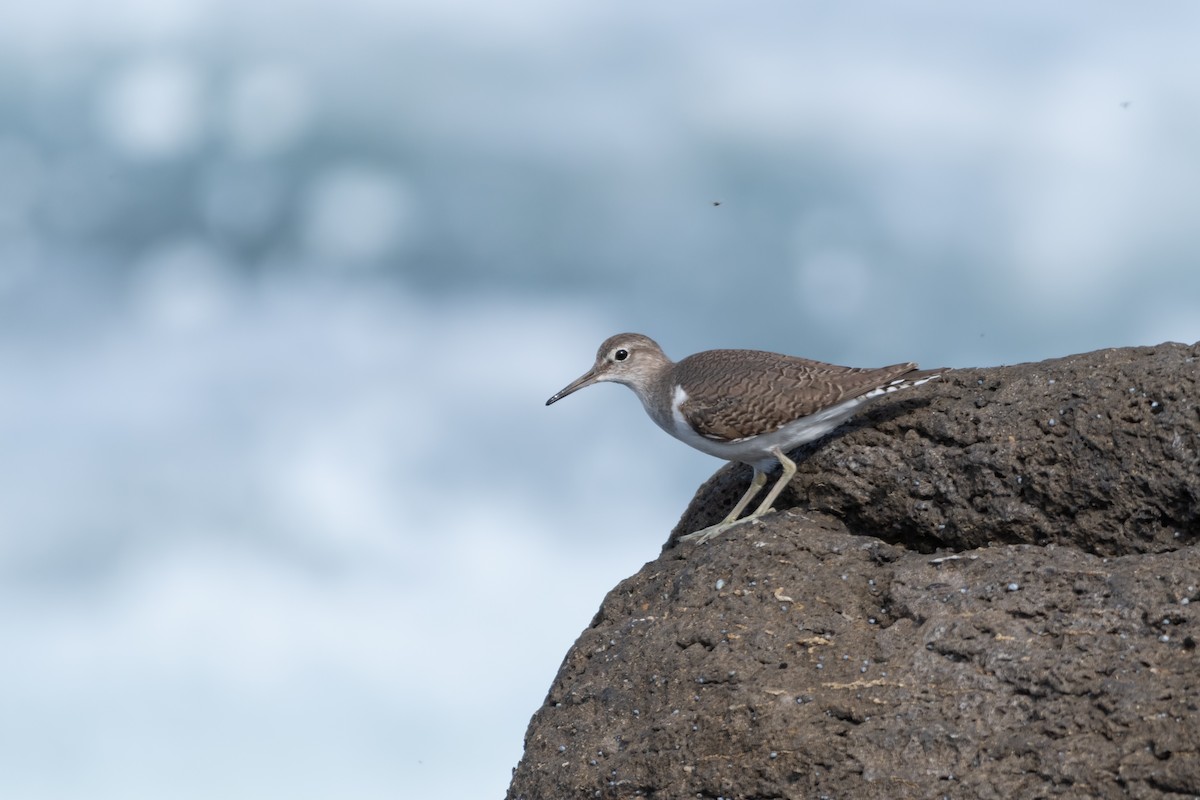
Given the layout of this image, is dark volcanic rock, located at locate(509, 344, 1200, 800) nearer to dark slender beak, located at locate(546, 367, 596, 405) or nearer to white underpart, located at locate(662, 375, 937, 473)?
white underpart, located at locate(662, 375, 937, 473)

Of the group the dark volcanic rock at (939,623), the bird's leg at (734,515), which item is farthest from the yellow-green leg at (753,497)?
the dark volcanic rock at (939,623)

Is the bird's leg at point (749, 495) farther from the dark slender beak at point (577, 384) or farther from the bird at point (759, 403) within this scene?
the dark slender beak at point (577, 384)

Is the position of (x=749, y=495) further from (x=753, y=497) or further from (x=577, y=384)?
(x=577, y=384)

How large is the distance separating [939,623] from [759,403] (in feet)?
7.47

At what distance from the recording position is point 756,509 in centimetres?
833

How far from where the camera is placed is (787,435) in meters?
8.08

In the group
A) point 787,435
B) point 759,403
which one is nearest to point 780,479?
point 787,435

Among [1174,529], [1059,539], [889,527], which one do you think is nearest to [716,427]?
[889,527]

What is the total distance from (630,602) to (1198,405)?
344 cm

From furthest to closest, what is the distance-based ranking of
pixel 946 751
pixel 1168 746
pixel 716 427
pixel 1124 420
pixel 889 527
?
1. pixel 716 427
2. pixel 889 527
3. pixel 1124 420
4. pixel 946 751
5. pixel 1168 746

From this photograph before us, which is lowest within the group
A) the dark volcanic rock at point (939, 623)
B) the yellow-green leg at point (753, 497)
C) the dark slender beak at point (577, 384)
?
the dark volcanic rock at point (939, 623)

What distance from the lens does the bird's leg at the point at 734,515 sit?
795 centimetres

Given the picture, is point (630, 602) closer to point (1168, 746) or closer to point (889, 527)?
point (889, 527)

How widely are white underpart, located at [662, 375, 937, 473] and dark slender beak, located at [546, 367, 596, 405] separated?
1490 millimetres
